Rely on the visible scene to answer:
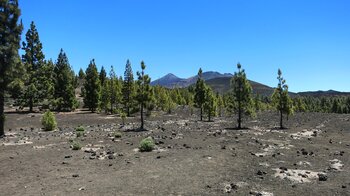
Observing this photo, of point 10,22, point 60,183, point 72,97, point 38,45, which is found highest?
point 38,45

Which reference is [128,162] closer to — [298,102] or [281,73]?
[281,73]

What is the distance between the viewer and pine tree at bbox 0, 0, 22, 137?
36487 millimetres

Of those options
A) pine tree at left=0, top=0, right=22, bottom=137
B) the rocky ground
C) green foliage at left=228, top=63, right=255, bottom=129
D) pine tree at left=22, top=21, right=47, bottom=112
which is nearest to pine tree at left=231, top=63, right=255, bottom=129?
green foliage at left=228, top=63, right=255, bottom=129

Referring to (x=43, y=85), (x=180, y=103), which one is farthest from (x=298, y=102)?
(x=43, y=85)

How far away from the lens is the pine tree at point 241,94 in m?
52.2

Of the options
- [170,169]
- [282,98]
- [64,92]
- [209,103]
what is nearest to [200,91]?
[209,103]

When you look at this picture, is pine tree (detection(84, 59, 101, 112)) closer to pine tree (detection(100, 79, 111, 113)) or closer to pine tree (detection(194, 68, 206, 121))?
pine tree (detection(100, 79, 111, 113))

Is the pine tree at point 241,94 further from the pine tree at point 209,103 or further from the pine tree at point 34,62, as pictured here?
the pine tree at point 34,62

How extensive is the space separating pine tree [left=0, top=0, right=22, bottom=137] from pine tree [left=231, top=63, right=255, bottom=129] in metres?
31.5

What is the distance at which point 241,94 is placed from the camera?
2089 inches

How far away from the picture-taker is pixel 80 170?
20.5 metres

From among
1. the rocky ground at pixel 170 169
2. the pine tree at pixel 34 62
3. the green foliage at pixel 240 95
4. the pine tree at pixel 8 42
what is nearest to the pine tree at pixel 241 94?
the green foliage at pixel 240 95

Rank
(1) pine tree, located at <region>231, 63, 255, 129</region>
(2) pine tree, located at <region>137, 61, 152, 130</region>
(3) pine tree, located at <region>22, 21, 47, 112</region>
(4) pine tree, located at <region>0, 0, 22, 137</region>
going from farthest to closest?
(3) pine tree, located at <region>22, 21, 47, 112</region> → (1) pine tree, located at <region>231, 63, 255, 129</region> → (2) pine tree, located at <region>137, 61, 152, 130</region> → (4) pine tree, located at <region>0, 0, 22, 137</region>

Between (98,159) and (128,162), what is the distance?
8.86 feet
